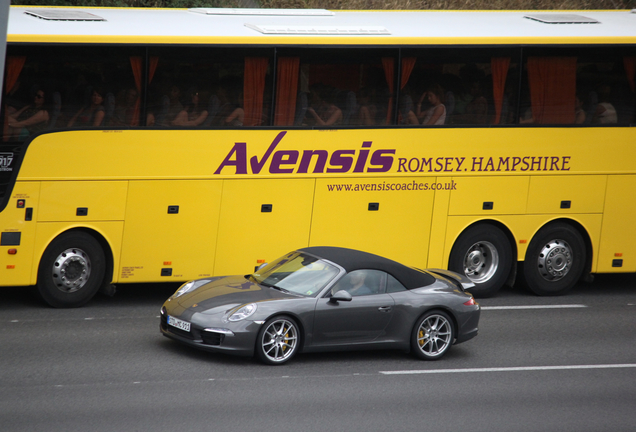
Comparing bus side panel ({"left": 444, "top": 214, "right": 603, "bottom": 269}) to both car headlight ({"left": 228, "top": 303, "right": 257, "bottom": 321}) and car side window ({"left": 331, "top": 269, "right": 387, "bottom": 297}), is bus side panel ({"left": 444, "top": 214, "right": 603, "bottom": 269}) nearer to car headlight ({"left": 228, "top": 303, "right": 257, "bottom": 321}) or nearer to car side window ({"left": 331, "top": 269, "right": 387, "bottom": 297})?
car side window ({"left": 331, "top": 269, "right": 387, "bottom": 297})

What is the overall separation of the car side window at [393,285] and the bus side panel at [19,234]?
5.15m

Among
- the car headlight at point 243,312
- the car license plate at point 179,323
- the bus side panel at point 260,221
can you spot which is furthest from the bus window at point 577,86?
the car license plate at point 179,323

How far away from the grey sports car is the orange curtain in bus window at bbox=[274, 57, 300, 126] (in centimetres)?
255

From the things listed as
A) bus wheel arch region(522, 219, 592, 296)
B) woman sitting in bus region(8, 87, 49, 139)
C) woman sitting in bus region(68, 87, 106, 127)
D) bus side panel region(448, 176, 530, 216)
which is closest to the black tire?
bus side panel region(448, 176, 530, 216)

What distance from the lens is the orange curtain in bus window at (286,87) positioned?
1272 centimetres

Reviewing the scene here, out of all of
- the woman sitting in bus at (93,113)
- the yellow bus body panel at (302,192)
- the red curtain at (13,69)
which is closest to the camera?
the red curtain at (13,69)

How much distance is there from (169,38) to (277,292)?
4342 millimetres

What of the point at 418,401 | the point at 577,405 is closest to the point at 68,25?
the point at 418,401

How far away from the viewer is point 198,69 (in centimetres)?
1234

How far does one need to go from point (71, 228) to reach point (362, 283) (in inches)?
178

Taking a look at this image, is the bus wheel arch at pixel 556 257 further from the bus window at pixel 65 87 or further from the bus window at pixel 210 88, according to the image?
the bus window at pixel 65 87

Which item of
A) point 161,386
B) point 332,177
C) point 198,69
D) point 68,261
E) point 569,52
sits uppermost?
point 569,52

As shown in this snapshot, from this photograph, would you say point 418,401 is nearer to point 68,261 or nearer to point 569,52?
point 68,261

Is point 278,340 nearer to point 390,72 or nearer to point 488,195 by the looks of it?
point 390,72
